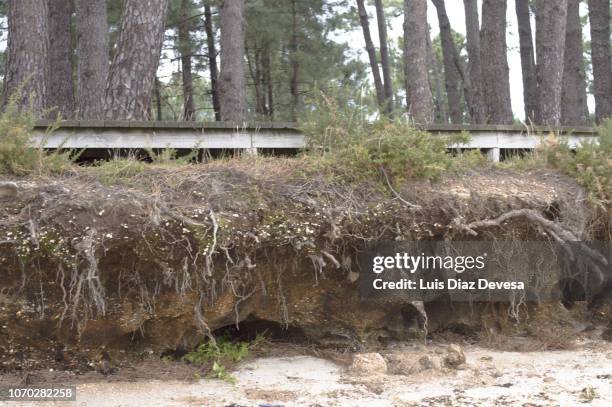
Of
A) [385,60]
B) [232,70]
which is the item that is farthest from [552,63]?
[385,60]

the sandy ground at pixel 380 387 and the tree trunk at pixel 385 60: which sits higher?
the tree trunk at pixel 385 60

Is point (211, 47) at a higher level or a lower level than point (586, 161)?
higher

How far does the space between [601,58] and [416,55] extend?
5.45 meters

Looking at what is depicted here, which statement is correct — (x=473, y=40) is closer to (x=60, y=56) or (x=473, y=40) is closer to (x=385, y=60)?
(x=385, y=60)

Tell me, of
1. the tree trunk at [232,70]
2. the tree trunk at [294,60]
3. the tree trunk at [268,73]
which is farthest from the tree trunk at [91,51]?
the tree trunk at [268,73]

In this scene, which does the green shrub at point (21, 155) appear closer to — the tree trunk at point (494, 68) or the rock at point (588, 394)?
the rock at point (588, 394)

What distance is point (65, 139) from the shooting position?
6.26 metres

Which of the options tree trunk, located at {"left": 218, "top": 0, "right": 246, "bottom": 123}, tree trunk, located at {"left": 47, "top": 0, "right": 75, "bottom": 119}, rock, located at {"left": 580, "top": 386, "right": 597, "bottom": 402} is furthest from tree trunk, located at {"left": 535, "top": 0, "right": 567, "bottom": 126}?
tree trunk, located at {"left": 47, "top": 0, "right": 75, "bottom": 119}

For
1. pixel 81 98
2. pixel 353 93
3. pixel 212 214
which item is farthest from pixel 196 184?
Result: pixel 81 98

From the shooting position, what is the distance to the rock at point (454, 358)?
19.4ft

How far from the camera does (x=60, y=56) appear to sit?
1284cm

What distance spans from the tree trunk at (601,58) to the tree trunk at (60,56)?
10981 millimetres

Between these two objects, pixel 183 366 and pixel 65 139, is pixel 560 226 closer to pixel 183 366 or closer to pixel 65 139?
pixel 183 366

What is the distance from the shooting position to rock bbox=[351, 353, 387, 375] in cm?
569
